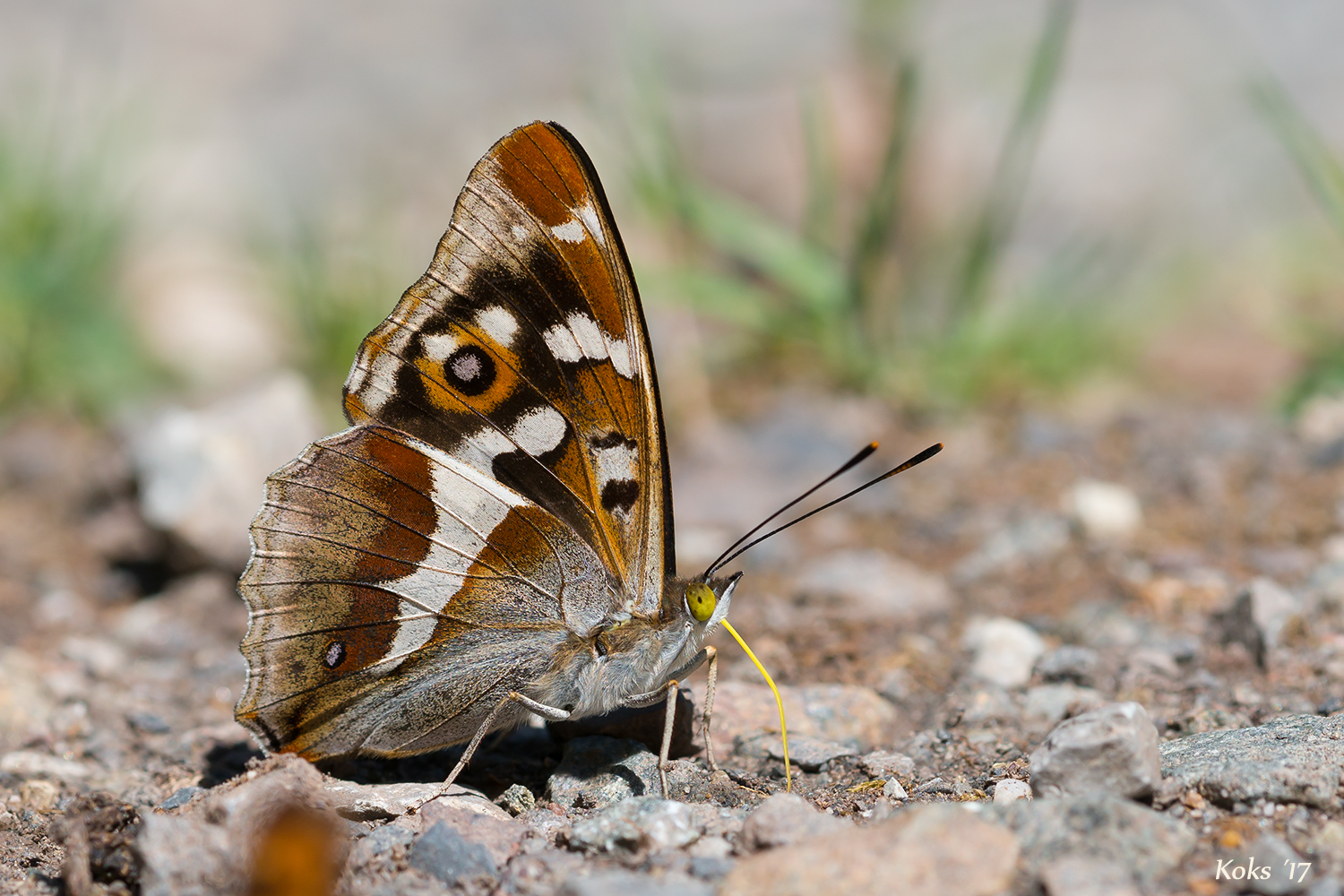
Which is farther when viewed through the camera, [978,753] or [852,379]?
[852,379]

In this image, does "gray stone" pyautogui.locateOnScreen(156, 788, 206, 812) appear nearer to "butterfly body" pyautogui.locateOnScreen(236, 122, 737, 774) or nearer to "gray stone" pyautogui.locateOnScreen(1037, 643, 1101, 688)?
"butterfly body" pyautogui.locateOnScreen(236, 122, 737, 774)

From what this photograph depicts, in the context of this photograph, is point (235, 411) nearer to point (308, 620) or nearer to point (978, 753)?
point (308, 620)

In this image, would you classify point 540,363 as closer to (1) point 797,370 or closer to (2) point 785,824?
(2) point 785,824

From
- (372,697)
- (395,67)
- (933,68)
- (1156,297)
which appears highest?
(395,67)

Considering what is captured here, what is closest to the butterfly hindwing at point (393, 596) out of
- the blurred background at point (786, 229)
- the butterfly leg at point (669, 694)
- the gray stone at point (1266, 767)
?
the butterfly leg at point (669, 694)

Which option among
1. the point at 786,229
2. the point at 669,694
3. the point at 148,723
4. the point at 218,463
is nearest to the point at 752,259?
the point at 786,229

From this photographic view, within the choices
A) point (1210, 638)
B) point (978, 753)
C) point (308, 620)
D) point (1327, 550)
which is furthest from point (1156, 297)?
point (308, 620)
